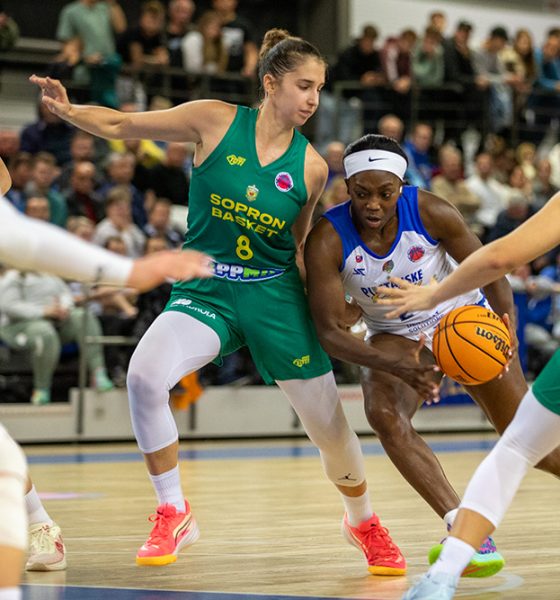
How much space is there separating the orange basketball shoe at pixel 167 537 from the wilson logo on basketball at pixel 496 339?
4.55 feet

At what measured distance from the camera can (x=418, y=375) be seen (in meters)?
4.41

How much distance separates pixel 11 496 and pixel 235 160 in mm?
2301

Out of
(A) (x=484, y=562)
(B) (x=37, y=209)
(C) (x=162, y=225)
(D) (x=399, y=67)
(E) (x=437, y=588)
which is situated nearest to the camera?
(E) (x=437, y=588)

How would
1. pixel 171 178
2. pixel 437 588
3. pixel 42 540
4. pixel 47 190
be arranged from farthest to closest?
1. pixel 171 178
2. pixel 47 190
3. pixel 42 540
4. pixel 437 588

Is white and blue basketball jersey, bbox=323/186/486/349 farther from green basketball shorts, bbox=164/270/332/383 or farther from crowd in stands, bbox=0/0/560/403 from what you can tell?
crowd in stands, bbox=0/0/560/403

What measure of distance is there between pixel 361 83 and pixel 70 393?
6.43 metres

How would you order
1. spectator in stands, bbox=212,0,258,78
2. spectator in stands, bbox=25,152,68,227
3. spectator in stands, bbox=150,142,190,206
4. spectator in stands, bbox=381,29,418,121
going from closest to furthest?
spectator in stands, bbox=25,152,68,227 < spectator in stands, bbox=150,142,190,206 < spectator in stands, bbox=212,0,258,78 < spectator in stands, bbox=381,29,418,121

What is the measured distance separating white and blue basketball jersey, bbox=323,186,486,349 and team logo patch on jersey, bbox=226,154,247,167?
1.33 feet

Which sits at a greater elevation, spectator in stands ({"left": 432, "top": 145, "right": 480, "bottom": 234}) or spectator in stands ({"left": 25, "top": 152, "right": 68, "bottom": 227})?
spectator in stands ({"left": 25, "top": 152, "right": 68, "bottom": 227})

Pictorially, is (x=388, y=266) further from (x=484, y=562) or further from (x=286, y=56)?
→ (x=484, y=562)

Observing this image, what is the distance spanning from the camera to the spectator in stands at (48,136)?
1255 centimetres

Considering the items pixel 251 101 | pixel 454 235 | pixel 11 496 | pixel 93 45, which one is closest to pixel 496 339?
pixel 454 235

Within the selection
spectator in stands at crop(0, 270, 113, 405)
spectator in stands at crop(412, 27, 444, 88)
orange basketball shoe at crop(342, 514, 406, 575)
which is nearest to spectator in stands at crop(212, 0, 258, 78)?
spectator in stands at crop(412, 27, 444, 88)

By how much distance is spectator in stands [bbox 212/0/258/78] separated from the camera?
1441 centimetres
